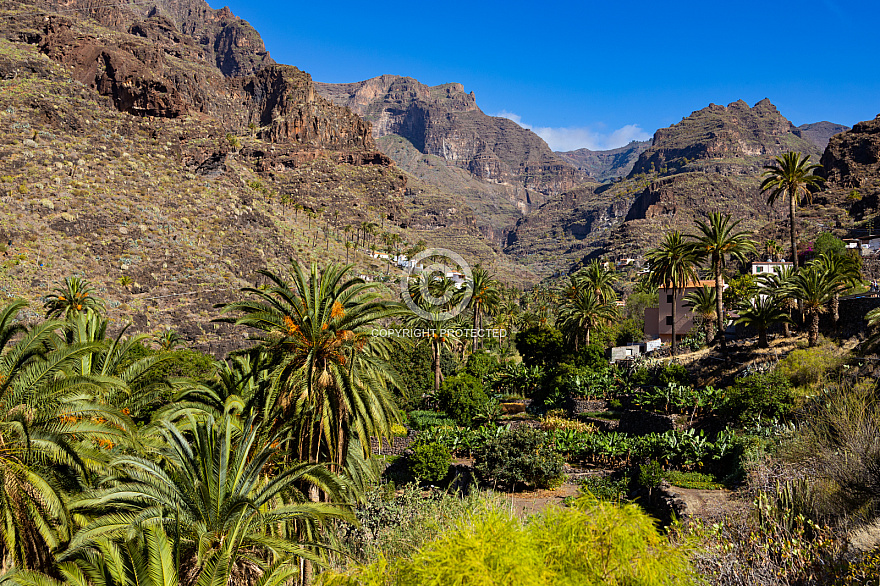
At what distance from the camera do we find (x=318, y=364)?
12719 mm

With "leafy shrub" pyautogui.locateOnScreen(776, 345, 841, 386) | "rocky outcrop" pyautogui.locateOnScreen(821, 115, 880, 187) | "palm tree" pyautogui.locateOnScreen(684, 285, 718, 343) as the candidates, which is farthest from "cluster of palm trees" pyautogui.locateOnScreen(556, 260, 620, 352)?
"rocky outcrop" pyautogui.locateOnScreen(821, 115, 880, 187)

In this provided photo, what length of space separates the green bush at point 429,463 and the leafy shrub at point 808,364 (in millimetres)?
18674

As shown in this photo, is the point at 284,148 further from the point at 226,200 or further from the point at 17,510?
the point at 17,510

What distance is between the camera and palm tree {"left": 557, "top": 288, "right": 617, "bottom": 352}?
148 ft

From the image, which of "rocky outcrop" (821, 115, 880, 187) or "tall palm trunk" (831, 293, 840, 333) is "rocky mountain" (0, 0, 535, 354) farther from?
"rocky outcrop" (821, 115, 880, 187)

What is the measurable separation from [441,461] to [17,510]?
19.5 meters

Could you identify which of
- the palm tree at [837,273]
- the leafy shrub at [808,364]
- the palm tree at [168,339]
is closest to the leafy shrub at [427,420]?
the leafy shrub at [808,364]

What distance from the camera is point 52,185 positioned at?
6438cm

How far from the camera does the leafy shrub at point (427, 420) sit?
34.5 meters

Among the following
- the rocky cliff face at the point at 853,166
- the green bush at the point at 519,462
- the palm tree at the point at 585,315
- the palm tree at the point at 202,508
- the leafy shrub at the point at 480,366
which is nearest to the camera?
the palm tree at the point at 202,508

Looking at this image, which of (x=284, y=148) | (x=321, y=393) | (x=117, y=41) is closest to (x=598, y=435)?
(x=321, y=393)

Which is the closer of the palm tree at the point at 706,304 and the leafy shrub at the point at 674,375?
the leafy shrub at the point at 674,375

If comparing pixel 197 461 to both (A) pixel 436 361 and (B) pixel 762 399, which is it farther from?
(A) pixel 436 361

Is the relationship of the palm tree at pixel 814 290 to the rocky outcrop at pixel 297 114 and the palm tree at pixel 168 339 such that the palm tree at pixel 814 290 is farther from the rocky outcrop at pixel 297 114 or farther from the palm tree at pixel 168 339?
the rocky outcrop at pixel 297 114
